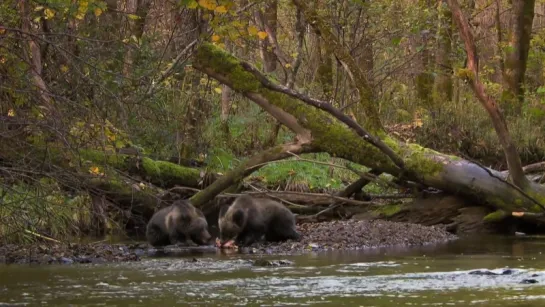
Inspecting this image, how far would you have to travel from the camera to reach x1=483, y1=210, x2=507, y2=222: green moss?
15797mm

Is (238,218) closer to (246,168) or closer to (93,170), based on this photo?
(246,168)

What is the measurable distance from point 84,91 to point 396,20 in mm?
16412

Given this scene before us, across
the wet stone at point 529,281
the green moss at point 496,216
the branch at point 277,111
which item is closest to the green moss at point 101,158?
the branch at point 277,111

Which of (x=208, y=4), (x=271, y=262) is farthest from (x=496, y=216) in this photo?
(x=208, y=4)

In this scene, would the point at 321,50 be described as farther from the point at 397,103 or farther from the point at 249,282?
the point at 249,282

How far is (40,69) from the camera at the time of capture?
10.9 m

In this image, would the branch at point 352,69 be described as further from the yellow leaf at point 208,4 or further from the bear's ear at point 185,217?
the yellow leaf at point 208,4

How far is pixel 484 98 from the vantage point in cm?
1467

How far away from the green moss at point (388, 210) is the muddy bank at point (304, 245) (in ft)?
2.63

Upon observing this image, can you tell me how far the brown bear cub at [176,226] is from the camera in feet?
50.4

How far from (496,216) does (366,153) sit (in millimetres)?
2444

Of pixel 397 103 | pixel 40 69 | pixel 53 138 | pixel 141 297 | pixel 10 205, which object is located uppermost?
pixel 397 103

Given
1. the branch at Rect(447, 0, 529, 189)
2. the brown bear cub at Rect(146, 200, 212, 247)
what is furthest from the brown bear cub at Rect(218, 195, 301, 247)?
the branch at Rect(447, 0, 529, 189)

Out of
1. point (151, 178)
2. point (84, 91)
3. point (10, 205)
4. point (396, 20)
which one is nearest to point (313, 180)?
point (151, 178)
